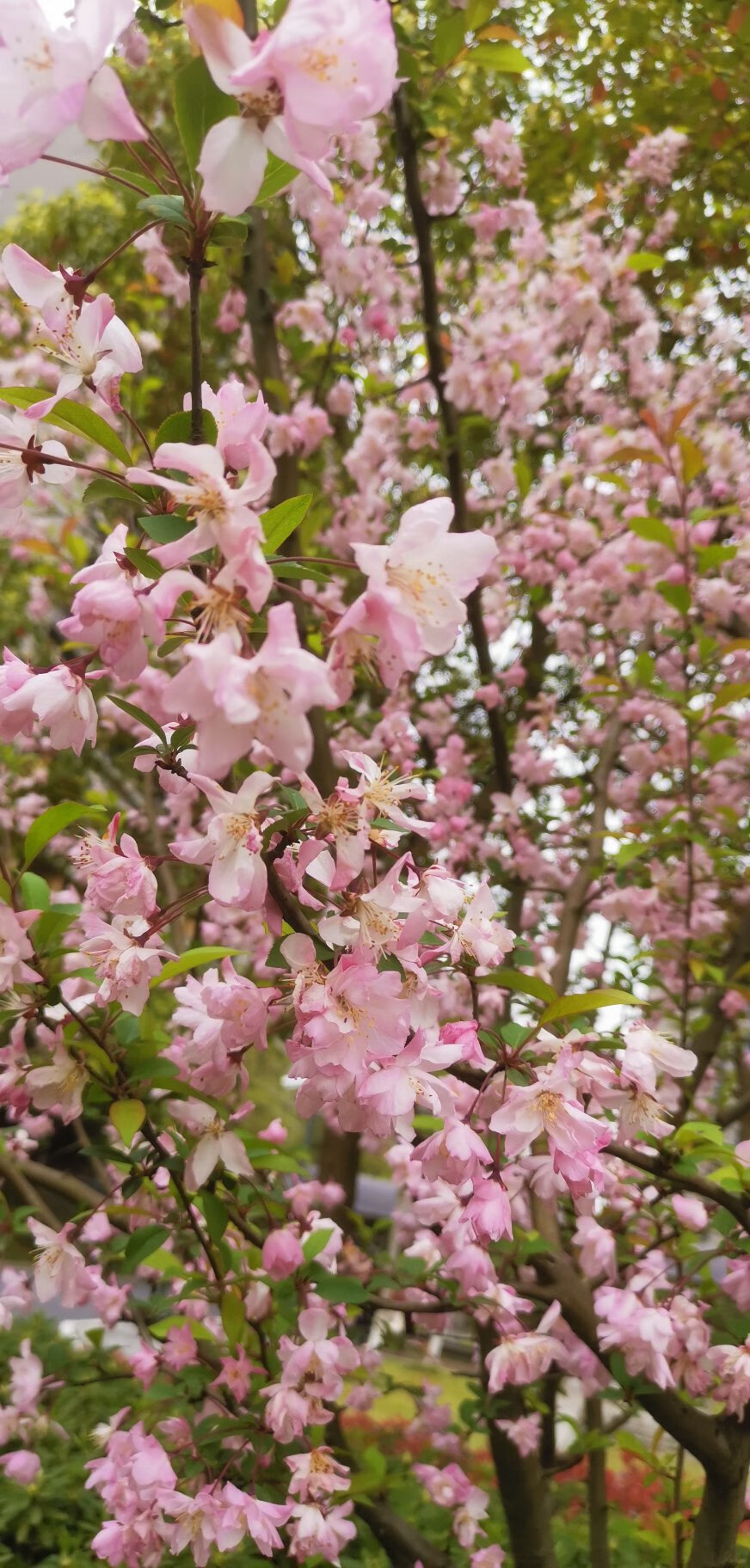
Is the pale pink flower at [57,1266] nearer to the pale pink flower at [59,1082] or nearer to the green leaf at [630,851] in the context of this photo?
the pale pink flower at [59,1082]

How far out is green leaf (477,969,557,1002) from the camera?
969mm

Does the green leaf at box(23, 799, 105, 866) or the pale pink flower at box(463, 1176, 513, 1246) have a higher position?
the green leaf at box(23, 799, 105, 866)

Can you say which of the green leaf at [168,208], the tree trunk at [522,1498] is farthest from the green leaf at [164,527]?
the tree trunk at [522,1498]

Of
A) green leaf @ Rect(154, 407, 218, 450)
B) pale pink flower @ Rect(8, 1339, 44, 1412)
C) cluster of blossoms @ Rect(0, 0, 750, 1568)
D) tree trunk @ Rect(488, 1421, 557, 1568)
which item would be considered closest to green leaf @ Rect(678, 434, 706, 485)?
cluster of blossoms @ Rect(0, 0, 750, 1568)

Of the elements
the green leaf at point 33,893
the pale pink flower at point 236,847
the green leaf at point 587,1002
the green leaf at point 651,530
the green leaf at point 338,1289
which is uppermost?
the green leaf at point 651,530

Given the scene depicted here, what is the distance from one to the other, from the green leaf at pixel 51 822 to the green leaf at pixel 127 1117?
1.00 ft

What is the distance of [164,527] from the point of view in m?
0.70

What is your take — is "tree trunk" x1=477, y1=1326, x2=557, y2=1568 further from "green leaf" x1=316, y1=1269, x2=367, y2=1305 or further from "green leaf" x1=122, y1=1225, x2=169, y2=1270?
"green leaf" x1=122, y1=1225, x2=169, y2=1270

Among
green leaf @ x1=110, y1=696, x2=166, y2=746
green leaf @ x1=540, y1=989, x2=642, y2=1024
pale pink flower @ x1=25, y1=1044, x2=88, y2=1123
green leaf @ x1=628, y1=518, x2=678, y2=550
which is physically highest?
green leaf @ x1=628, y1=518, x2=678, y2=550

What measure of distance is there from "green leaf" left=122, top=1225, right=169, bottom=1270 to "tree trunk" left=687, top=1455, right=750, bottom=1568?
92 centimetres

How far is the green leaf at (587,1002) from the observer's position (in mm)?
896

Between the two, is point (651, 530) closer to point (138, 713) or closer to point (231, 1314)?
point (138, 713)

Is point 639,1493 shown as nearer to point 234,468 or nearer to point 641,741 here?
point 641,741

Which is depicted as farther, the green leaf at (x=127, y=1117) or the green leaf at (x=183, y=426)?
the green leaf at (x=127, y=1117)
